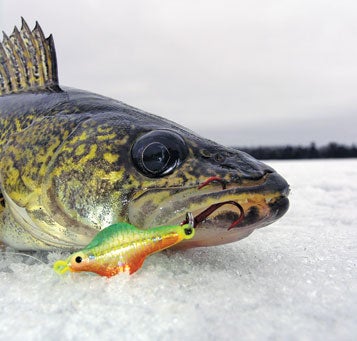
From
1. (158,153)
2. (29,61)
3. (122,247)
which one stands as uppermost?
(29,61)

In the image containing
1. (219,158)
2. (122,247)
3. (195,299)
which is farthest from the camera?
(219,158)

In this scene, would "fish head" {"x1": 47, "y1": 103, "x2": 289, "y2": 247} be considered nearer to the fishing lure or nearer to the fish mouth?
the fish mouth

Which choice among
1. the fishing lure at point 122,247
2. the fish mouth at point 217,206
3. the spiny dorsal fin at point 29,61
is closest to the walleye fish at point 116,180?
the fish mouth at point 217,206

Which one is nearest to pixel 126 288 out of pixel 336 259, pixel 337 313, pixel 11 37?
pixel 337 313

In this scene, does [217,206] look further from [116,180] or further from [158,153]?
[116,180]

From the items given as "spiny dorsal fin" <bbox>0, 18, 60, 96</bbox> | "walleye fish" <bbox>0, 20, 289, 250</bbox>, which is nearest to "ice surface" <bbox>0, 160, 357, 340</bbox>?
"walleye fish" <bbox>0, 20, 289, 250</bbox>

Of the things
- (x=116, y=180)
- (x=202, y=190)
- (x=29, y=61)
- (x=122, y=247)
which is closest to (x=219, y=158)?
(x=202, y=190)
